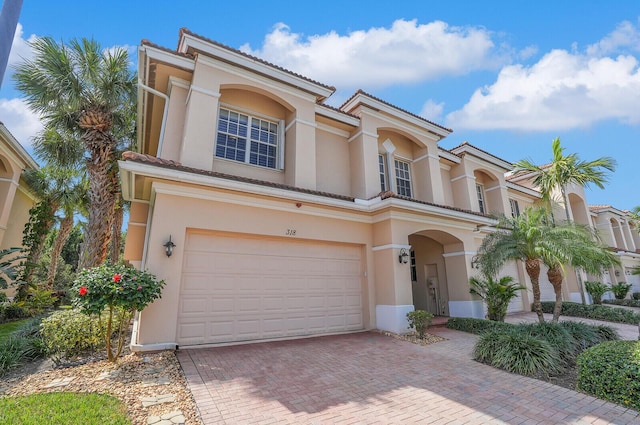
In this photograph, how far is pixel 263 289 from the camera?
874cm

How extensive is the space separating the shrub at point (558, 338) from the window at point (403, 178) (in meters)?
7.55

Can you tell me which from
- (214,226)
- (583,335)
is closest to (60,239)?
(214,226)

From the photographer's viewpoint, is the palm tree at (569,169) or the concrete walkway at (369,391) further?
the palm tree at (569,169)

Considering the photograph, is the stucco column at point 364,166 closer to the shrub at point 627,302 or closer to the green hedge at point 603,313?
the green hedge at point 603,313

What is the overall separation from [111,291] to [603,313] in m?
19.1

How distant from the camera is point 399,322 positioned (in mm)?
9625

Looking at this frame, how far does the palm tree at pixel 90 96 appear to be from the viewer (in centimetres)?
1066

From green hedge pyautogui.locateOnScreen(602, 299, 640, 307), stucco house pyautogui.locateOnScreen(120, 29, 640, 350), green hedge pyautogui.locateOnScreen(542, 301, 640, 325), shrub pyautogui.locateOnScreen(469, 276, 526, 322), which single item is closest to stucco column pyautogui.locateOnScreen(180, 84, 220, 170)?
stucco house pyautogui.locateOnScreen(120, 29, 640, 350)

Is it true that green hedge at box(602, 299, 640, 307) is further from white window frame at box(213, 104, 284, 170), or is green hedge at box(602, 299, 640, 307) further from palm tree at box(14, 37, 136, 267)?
palm tree at box(14, 37, 136, 267)

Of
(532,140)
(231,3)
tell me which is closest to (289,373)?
(231,3)

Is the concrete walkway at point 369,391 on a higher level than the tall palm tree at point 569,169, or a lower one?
lower

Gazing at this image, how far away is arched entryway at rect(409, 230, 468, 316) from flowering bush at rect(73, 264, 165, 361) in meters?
9.56

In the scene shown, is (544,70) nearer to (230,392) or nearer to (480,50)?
(480,50)

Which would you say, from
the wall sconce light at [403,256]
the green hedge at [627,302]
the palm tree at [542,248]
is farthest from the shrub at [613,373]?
the green hedge at [627,302]
